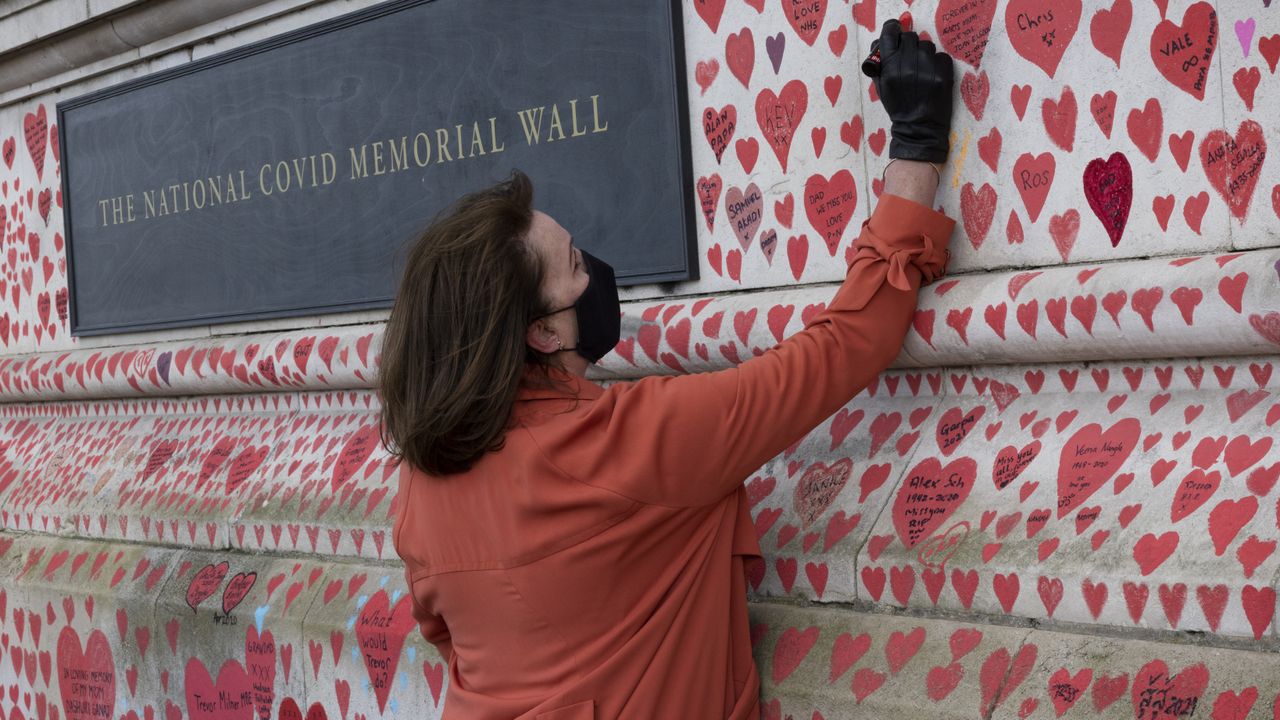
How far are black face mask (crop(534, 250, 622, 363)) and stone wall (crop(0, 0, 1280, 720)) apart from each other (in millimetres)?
465

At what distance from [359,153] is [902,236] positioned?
1.78 metres

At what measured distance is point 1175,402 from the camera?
2209 mm

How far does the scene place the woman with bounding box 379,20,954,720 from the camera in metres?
2.14

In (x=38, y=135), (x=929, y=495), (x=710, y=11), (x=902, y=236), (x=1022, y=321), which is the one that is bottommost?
(x=929, y=495)

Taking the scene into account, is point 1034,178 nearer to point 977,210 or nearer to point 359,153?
point 977,210

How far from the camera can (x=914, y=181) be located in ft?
8.06

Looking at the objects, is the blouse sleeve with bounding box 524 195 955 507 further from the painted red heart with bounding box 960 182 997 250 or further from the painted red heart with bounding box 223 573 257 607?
the painted red heart with bounding box 223 573 257 607

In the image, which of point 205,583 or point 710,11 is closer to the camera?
point 710,11

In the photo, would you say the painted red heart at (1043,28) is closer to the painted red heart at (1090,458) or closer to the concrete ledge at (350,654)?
the painted red heart at (1090,458)

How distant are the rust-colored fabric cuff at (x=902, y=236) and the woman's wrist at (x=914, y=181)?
27 millimetres

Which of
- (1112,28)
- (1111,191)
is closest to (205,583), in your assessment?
(1111,191)

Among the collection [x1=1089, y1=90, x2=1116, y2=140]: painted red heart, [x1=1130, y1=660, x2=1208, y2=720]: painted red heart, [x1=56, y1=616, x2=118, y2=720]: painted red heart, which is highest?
[x1=1089, y1=90, x2=1116, y2=140]: painted red heart

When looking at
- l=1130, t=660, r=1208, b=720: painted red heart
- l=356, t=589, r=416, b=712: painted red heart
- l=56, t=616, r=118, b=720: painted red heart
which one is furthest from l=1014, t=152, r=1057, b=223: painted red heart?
l=56, t=616, r=118, b=720: painted red heart

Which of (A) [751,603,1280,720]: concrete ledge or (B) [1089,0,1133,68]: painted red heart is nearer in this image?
(A) [751,603,1280,720]: concrete ledge
